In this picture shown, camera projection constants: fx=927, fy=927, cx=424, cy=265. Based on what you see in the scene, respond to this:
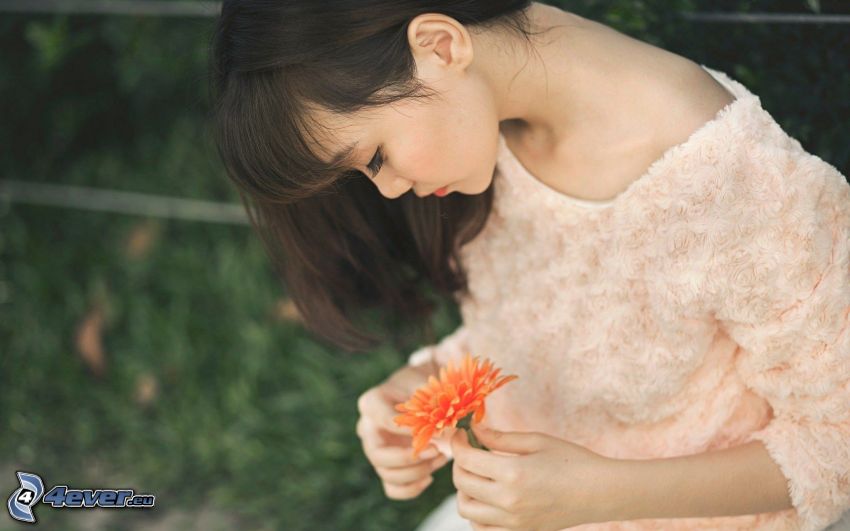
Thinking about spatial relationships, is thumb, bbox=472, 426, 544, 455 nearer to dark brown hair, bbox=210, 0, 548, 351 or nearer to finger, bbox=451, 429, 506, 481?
finger, bbox=451, 429, 506, 481

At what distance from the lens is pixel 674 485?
4.12ft

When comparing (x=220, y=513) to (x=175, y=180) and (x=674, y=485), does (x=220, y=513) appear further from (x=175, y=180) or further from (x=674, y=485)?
(x=674, y=485)

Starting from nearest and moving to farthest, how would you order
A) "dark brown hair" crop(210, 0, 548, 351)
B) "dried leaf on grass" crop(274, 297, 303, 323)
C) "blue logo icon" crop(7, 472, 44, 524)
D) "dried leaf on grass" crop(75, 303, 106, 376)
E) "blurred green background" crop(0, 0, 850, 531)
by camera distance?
"dark brown hair" crop(210, 0, 548, 351) → "blue logo icon" crop(7, 472, 44, 524) → "blurred green background" crop(0, 0, 850, 531) → "dried leaf on grass" crop(274, 297, 303, 323) → "dried leaf on grass" crop(75, 303, 106, 376)

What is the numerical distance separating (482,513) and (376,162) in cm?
49

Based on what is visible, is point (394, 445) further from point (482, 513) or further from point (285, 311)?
point (285, 311)

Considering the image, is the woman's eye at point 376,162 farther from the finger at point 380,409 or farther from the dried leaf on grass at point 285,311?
the dried leaf on grass at point 285,311

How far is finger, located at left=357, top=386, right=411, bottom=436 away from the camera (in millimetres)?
1511

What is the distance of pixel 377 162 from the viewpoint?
125cm

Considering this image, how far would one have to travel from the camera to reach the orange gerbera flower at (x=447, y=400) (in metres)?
1.19

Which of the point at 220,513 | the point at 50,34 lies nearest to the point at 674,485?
the point at 220,513

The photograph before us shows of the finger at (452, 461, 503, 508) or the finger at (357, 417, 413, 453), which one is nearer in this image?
the finger at (452, 461, 503, 508)

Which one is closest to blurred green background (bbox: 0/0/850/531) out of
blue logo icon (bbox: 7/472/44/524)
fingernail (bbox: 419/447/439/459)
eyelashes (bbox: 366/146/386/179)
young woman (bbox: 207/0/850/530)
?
blue logo icon (bbox: 7/472/44/524)
